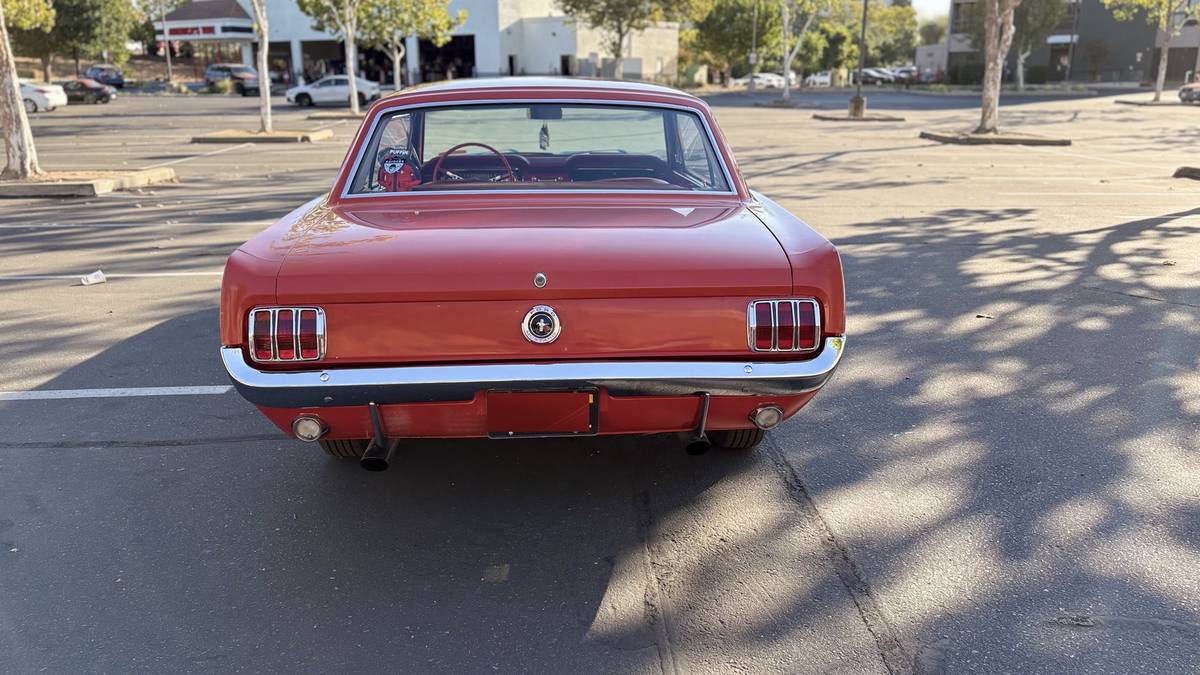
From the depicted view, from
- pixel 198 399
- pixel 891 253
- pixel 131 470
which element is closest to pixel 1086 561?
pixel 131 470

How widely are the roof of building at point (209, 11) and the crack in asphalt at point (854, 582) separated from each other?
69191 mm

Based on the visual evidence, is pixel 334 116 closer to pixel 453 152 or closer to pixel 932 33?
pixel 453 152

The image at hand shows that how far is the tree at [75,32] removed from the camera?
48406 mm

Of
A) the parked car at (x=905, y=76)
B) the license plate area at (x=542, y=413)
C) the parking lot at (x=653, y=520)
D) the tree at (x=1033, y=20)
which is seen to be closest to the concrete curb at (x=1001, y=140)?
the parking lot at (x=653, y=520)

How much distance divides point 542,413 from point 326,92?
39885 millimetres

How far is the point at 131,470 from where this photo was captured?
3.95 meters

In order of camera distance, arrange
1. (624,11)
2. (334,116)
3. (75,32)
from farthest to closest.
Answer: (75,32), (624,11), (334,116)

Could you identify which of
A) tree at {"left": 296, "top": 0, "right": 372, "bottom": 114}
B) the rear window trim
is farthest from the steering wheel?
tree at {"left": 296, "top": 0, "right": 372, "bottom": 114}

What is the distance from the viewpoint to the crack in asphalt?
8.79 ft

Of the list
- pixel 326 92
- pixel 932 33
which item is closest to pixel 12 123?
pixel 326 92

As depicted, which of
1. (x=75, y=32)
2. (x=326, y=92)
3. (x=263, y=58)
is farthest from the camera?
(x=75, y=32)

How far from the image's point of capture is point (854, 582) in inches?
121

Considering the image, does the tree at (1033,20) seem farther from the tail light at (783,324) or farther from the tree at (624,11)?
the tail light at (783,324)

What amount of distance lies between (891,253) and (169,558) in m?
6.83
